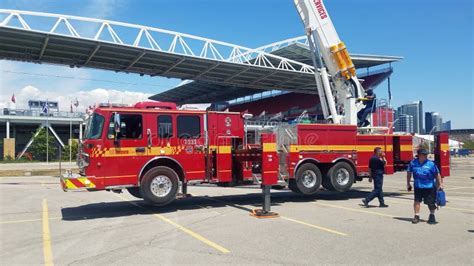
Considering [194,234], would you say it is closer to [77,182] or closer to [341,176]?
[77,182]

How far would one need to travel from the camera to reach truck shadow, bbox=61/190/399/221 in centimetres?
1168

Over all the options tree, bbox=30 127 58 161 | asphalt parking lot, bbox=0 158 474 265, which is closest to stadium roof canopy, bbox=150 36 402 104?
tree, bbox=30 127 58 161

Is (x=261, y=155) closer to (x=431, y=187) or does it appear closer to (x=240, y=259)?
(x=431, y=187)

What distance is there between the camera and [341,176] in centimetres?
1406

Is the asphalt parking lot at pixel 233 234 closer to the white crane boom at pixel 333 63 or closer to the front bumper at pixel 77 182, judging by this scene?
the front bumper at pixel 77 182

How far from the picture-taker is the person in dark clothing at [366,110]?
18000 millimetres

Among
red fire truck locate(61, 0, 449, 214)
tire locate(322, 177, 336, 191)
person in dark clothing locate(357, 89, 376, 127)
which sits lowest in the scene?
tire locate(322, 177, 336, 191)

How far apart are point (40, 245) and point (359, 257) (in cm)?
556

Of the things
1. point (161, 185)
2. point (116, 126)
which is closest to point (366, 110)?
point (161, 185)

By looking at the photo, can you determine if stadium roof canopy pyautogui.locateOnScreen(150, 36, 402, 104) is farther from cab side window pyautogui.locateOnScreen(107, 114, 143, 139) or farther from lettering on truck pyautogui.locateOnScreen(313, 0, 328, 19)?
cab side window pyautogui.locateOnScreen(107, 114, 143, 139)

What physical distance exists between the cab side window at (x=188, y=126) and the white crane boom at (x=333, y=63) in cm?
778

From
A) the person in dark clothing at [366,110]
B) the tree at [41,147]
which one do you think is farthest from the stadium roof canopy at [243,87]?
the person in dark clothing at [366,110]

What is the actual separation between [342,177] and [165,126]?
236 inches

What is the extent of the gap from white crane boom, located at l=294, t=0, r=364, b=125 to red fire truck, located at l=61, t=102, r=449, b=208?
351cm
